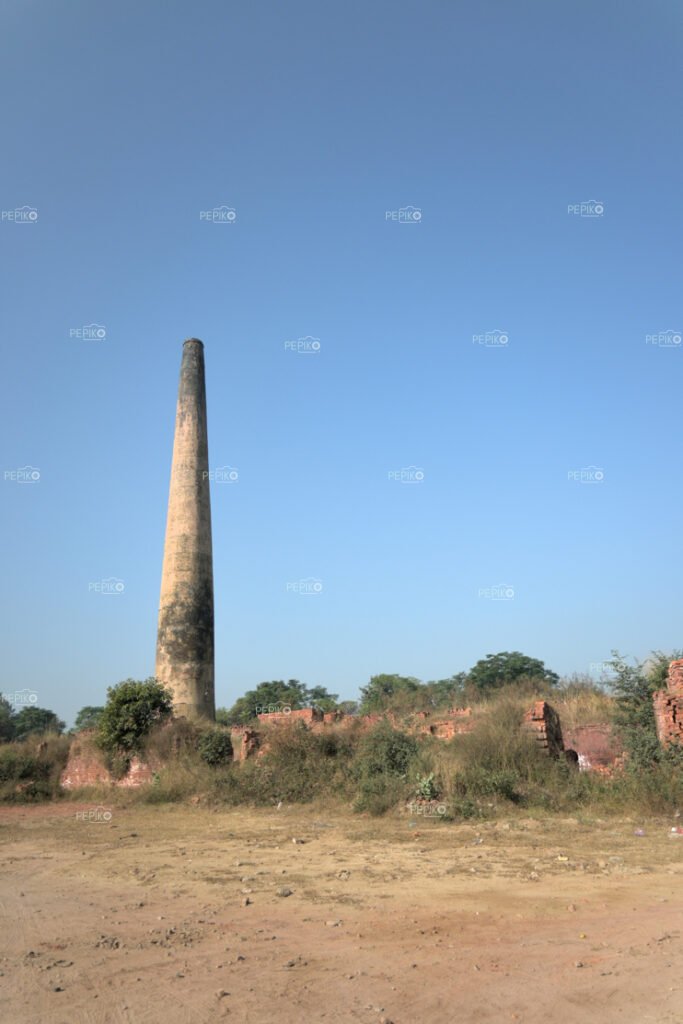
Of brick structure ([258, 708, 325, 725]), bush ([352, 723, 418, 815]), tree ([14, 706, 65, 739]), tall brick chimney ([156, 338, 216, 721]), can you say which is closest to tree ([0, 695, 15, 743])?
tree ([14, 706, 65, 739])

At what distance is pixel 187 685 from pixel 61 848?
13305 mm

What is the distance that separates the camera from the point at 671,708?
448 inches

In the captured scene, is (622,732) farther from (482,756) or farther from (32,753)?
(32,753)

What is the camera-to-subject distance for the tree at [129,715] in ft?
62.6

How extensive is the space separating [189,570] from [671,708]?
16694mm

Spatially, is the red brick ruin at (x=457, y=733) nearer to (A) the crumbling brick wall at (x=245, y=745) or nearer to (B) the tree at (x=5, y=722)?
(A) the crumbling brick wall at (x=245, y=745)

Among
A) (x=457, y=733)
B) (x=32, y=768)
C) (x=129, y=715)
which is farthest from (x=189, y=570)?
(x=457, y=733)

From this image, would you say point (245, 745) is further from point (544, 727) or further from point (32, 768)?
point (544, 727)

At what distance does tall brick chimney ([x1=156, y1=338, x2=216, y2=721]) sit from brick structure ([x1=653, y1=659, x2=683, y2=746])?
15211 millimetres

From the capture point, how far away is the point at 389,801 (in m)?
12.1

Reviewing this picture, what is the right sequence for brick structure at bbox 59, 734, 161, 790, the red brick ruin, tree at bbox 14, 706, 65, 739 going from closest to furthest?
the red brick ruin → brick structure at bbox 59, 734, 161, 790 → tree at bbox 14, 706, 65, 739

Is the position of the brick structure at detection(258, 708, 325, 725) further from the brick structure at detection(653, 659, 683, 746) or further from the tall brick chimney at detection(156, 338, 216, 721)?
the brick structure at detection(653, 659, 683, 746)

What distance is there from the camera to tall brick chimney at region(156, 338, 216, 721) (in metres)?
23.5

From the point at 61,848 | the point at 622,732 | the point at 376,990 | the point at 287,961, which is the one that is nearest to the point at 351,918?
the point at 287,961
